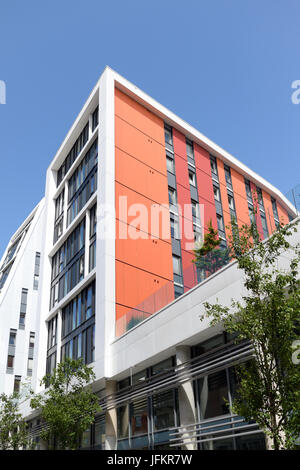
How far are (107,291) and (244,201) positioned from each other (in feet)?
67.7

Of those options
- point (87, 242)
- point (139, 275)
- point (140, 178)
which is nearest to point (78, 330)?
point (139, 275)

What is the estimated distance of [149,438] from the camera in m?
20.0

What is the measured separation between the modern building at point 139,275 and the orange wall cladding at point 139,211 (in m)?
0.09

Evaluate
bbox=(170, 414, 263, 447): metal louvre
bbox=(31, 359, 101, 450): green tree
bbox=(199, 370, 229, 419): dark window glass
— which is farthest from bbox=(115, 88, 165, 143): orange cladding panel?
bbox=(170, 414, 263, 447): metal louvre

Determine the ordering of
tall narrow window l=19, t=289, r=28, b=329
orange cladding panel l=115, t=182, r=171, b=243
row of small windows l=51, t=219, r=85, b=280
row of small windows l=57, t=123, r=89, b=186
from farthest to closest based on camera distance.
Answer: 1. tall narrow window l=19, t=289, r=28, b=329
2. row of small windows l=57, t=123, r=89, b=186
3. row of small windows l=51, t=219, r=85, b=280
4. orange cladding panel l=115, t=182, r=171, b=243

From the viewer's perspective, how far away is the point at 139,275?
27.8 m

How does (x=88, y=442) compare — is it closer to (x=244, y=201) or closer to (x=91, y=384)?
(x=91, y=384)

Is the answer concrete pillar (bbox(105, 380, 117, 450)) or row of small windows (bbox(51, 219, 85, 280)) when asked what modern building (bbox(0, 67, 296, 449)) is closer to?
concrete pillar (bbox(105, 380, 117, 450))

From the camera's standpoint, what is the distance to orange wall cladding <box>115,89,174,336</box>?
1043 inches

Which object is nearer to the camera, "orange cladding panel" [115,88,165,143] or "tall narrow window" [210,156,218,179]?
"orange cladding panel" [115,88,165,143]

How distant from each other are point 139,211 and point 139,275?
14.8 feet

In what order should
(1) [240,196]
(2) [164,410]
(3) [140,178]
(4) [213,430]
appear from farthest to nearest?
(1) [240,196] → (3) [140,178] → (2) [164,410] → (4) [213,430]

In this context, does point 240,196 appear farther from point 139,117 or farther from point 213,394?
point 213,394

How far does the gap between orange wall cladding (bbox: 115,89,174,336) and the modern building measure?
0.09m
